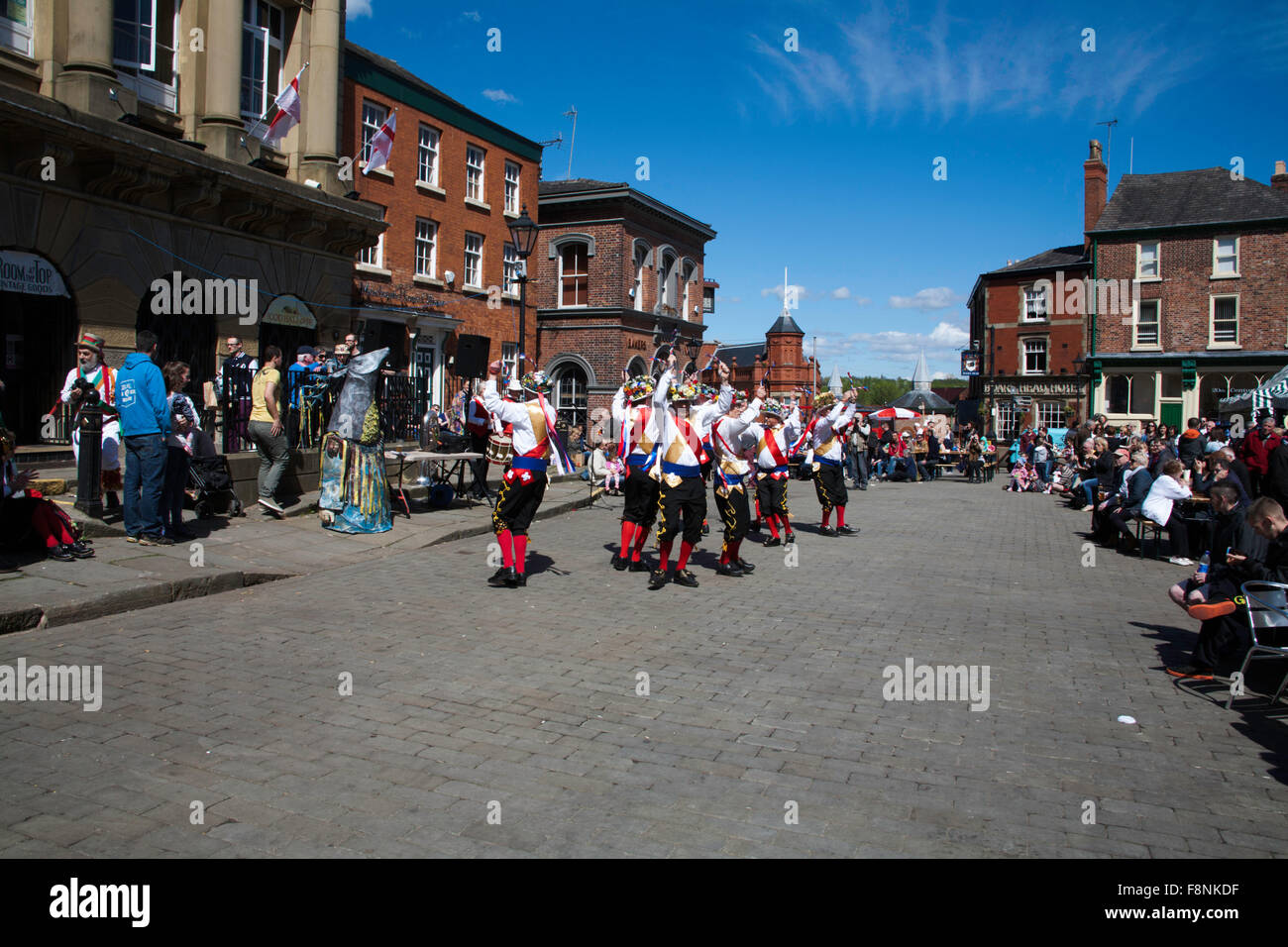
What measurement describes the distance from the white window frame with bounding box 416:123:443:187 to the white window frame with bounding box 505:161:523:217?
3.79m

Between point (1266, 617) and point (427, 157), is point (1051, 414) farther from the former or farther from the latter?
point (1266, 617)

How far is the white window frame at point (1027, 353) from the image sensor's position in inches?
1916

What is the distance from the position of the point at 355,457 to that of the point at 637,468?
3715mm

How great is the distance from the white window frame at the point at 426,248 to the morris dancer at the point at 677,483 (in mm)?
19195

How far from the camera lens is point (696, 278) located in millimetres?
43219

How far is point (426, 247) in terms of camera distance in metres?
27.2

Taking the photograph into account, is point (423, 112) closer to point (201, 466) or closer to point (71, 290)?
point (71, 290)

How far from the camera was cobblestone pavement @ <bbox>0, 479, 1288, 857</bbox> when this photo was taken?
3.85m

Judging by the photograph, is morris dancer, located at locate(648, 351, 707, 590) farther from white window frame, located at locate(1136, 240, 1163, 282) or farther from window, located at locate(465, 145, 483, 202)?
white window frame, located at locate(1136, 240, 1163, 282)

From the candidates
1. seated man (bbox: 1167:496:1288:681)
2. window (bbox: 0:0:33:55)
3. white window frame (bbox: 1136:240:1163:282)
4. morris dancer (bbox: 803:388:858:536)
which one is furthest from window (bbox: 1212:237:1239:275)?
window (bbox: 0:0:33:55)

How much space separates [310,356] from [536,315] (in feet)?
84.0

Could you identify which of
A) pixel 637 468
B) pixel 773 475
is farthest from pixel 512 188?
pixel 637 468
